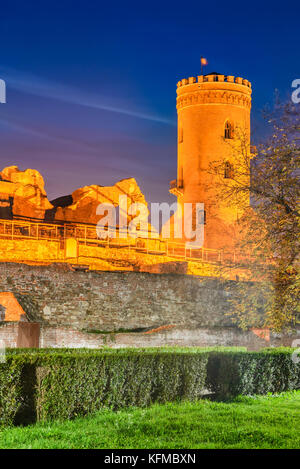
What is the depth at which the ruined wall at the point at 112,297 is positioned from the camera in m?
20.4

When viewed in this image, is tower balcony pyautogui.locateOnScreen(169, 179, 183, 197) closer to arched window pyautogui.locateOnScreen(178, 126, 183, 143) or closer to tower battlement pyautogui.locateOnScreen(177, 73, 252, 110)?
arched window pyautogui.locateOnScreen(178, 126, 183, 143)

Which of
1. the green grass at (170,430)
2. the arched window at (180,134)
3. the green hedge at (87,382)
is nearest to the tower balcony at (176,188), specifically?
the arched window at (180,134)

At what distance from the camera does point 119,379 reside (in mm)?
10312

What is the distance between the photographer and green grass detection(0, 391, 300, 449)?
766 centimetres

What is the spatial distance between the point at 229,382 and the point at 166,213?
101 ft

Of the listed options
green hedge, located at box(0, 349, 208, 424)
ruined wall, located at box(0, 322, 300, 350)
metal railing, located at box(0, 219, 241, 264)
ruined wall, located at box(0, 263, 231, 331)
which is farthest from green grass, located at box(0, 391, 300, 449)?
metal railing, located at box(0, 219, 241, 264)

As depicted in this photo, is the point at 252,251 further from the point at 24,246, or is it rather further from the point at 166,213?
the point at 166,213

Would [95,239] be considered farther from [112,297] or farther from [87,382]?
[87,382]

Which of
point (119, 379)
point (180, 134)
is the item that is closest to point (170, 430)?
point (119, 379)

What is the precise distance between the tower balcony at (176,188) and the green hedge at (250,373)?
91.2 feet

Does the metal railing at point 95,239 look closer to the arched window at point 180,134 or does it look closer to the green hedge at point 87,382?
the arched window at point 180,134

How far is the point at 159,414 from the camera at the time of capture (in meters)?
9.75

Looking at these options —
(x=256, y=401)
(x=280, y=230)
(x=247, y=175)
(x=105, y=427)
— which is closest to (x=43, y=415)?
(x=105, y=427)
